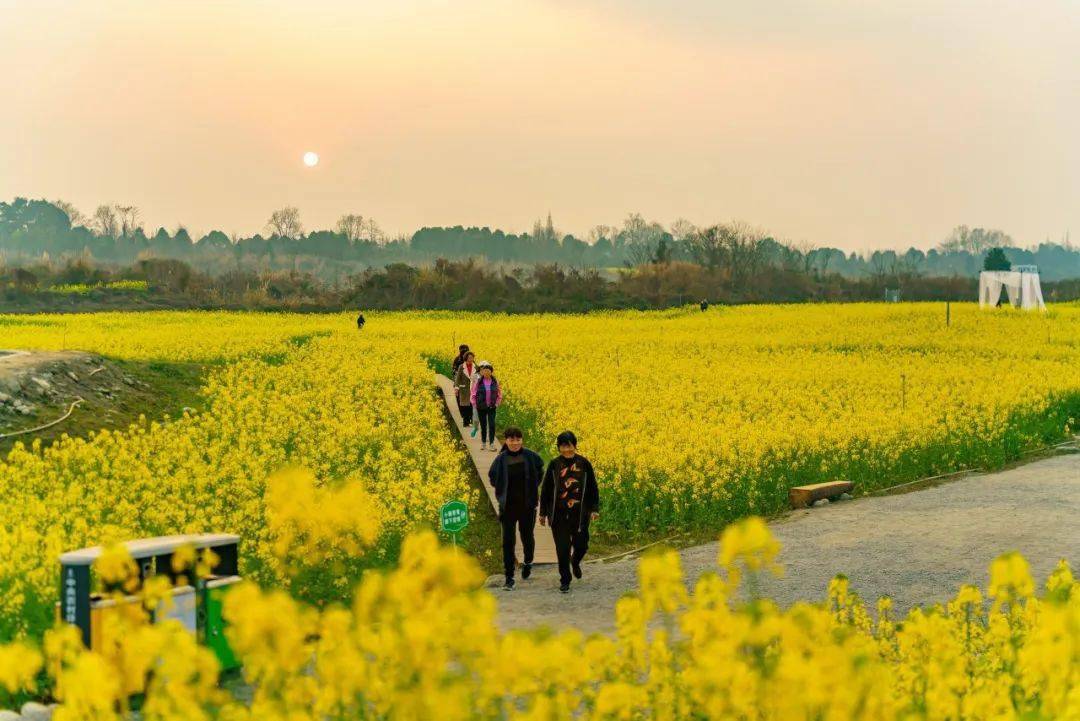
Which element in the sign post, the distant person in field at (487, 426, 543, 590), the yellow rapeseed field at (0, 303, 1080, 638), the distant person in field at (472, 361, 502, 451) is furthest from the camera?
the distant person in field at (472, 361, 502, 451)

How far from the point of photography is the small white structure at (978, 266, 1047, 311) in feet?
207

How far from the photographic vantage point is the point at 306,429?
71.1ft

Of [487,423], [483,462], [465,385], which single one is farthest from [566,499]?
[465,385]

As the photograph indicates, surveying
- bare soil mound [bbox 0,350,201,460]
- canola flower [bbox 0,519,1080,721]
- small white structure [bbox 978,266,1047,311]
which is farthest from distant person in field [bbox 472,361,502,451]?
small white structure [bbox 978,266,1047,311]

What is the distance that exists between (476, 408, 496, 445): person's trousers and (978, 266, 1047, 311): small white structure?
47.8 metres

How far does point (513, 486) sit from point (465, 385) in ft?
34.5

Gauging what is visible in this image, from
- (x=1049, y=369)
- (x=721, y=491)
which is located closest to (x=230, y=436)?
(x=721, y=491)

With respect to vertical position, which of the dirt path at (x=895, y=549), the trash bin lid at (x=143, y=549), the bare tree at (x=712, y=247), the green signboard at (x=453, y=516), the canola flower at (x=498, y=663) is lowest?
the dirt path at (x=895, y=549)

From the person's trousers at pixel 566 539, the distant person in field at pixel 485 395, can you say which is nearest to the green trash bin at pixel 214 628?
the person's trousers at pixel 566 539

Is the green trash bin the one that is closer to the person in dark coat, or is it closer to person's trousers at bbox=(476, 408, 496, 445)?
person's trousers at bbox=(476, 408, 496, 445)

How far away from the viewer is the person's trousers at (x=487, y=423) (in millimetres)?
20828

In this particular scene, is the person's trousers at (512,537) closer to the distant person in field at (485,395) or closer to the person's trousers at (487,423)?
the distant person in field at (485,395)

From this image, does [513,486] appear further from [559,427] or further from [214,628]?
[559,427]

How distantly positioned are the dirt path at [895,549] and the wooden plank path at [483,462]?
57 centimetres
